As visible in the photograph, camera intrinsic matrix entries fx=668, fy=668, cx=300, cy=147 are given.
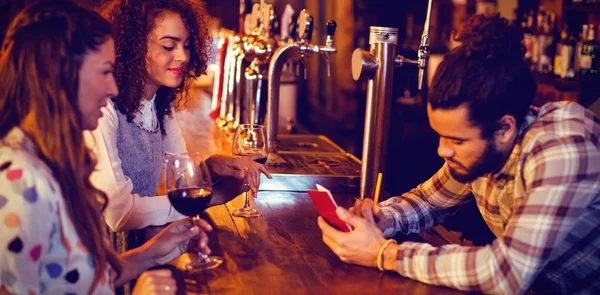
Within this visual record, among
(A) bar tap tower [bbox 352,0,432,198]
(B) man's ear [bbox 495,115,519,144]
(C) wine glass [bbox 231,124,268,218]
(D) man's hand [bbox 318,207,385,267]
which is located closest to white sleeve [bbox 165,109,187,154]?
(C) wine glass [bbox 231,124,268,218]

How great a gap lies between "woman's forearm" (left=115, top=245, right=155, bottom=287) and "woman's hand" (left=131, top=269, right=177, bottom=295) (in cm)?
12

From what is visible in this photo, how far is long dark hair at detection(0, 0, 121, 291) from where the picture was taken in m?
1.28

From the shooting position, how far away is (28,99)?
1287 mm

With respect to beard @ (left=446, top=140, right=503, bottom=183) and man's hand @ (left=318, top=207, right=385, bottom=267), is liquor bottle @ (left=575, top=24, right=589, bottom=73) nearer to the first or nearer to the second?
beard @ (left=446, top=140, right=503, bottom=183)

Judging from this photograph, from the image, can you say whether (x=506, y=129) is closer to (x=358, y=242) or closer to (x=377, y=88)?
(x=358, y=242)

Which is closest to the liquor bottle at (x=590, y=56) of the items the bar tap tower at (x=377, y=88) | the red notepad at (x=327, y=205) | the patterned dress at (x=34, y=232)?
the bar tap tower at (x=377, y=88)

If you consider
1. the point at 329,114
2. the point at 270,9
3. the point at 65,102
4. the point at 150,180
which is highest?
the point at 270,9

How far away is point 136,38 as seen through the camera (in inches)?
94.7

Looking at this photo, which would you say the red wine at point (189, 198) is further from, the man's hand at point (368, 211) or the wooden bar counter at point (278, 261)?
the man's hand at point (368, 211)

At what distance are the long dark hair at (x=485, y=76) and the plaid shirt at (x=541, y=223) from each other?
0.10 meters

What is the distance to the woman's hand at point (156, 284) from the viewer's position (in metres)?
1.33

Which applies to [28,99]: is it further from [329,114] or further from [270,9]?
[329,114]

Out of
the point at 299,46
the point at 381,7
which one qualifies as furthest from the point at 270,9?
the point at 381,7

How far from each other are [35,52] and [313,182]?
4.37ft
